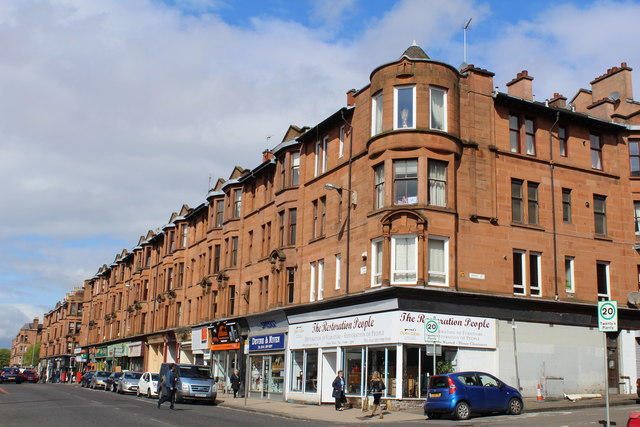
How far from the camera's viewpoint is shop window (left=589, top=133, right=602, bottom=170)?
3397 cm

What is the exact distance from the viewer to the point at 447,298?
27.4 metres

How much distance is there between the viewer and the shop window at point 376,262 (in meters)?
28.8

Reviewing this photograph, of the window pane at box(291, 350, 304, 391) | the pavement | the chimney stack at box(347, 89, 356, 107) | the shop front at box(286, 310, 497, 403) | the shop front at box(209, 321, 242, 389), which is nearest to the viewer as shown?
the pavement

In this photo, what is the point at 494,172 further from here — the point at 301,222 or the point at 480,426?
the point at 480,426

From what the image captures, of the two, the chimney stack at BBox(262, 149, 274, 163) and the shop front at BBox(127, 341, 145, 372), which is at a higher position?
the chimney stack at BBox(262, 149, 274, 163)

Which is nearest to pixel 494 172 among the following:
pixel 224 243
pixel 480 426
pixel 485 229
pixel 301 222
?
pixel 485 229

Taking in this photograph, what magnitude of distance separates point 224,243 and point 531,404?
25.6 meters

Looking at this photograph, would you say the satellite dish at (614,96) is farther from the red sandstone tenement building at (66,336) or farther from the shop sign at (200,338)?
the red sandstone tenement building at (66,336)

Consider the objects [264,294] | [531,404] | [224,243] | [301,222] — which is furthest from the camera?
[224,243]

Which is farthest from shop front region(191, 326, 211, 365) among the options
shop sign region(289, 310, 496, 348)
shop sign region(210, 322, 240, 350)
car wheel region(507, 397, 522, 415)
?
car wheel region(507, 397, 522, 415)

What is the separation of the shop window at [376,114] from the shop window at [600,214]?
467 inches

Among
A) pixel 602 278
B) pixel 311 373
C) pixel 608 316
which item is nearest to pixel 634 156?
pixel 602 278

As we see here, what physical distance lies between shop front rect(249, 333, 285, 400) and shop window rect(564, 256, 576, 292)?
1487 cm

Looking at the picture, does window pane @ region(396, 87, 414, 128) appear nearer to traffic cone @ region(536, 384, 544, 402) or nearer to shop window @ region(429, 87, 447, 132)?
shop window @ region(429, 87, 447, 132)
